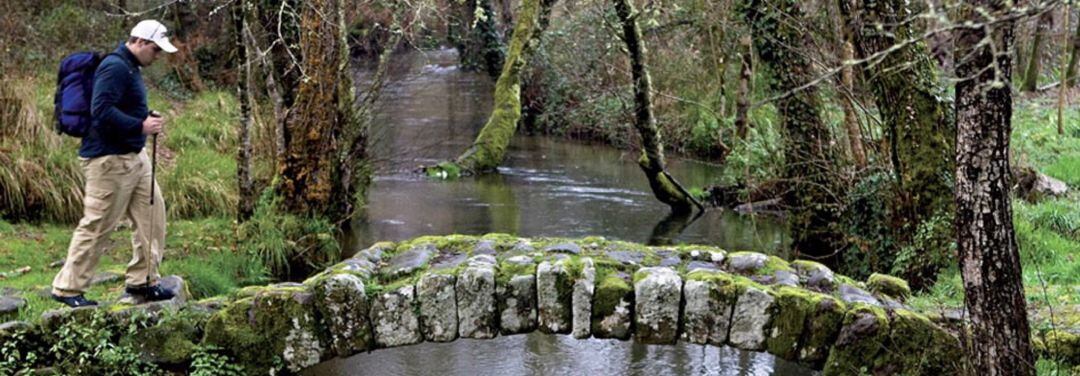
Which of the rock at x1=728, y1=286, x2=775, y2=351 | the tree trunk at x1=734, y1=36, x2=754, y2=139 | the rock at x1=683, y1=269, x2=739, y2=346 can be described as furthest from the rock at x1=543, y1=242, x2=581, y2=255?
the tree trunk at x1=734, y1=36, x2=754, y2=139

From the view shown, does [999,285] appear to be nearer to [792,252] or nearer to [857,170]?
[857,170]

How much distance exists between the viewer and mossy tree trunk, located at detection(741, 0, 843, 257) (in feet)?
30.4

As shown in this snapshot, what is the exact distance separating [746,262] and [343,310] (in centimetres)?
249

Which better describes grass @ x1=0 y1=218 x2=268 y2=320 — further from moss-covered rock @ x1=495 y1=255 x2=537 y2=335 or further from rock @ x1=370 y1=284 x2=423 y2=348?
moss-covered rock @ x1=495 y1=255 x2=537 y2=335

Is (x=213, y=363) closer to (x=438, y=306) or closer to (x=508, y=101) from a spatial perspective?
(x=438, y=306)

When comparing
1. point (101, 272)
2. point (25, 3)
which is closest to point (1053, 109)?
point (101, 272)

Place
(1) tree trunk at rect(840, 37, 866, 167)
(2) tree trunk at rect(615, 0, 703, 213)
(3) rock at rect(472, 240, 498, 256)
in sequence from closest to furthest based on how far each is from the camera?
1. (3) rock at rect(472, 240, 498, 256)
2. (1) tree trunk at rect(840, 37, 866, 167)
3. (2) tree trunk at rect(615, 0, 703, 213)

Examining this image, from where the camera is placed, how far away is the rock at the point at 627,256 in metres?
6.13

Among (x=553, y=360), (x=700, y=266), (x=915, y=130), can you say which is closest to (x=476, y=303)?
(x=700, y=266)

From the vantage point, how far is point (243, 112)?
9.16 meters

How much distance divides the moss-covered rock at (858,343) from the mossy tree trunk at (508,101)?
11872 millimetres

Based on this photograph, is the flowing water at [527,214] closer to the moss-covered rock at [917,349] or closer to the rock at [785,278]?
Result: the rock at [785,278]

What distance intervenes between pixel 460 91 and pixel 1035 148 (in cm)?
1568

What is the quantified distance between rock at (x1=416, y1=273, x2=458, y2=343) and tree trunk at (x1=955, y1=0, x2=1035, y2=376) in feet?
9.09
